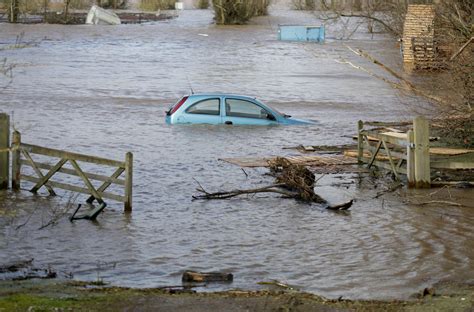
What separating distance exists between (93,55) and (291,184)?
39.9 metres

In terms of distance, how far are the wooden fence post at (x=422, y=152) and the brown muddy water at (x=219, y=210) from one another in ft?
1.04

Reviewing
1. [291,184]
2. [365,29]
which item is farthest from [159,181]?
[365,29]

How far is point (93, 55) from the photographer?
187ft

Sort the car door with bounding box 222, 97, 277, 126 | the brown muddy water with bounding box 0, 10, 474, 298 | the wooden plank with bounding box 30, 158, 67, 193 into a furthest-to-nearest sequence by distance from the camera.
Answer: the car door with bounding box 222, 97, 277, 126
the wooden plank with bounding box 30, 158, 67, 193
the brown muddy water with bounding box 0, 10, 474, 298

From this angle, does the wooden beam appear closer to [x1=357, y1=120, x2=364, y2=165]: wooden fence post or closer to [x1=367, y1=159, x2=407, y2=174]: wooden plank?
[x1=367, y1=159, x2=407, y2=174]: wooden plank

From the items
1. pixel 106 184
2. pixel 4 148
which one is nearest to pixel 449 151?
pixel 106 184

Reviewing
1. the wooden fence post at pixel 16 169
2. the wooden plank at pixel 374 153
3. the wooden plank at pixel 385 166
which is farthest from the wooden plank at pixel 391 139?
the wooden fence post at pixel 16 169

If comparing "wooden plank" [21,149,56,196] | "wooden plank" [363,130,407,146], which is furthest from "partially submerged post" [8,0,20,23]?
"wooden plank" [21,149,56,196]

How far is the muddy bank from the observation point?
10.2 m

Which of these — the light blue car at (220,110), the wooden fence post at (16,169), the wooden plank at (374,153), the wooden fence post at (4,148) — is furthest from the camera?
the light blue car at (220,110)

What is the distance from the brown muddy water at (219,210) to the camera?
44.4 ft

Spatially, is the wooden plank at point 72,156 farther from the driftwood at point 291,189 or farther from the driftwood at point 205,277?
the driftwood at point 205,277

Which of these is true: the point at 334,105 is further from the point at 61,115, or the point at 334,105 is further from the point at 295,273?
the point at 295,273

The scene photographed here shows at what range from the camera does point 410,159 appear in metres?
19.1
